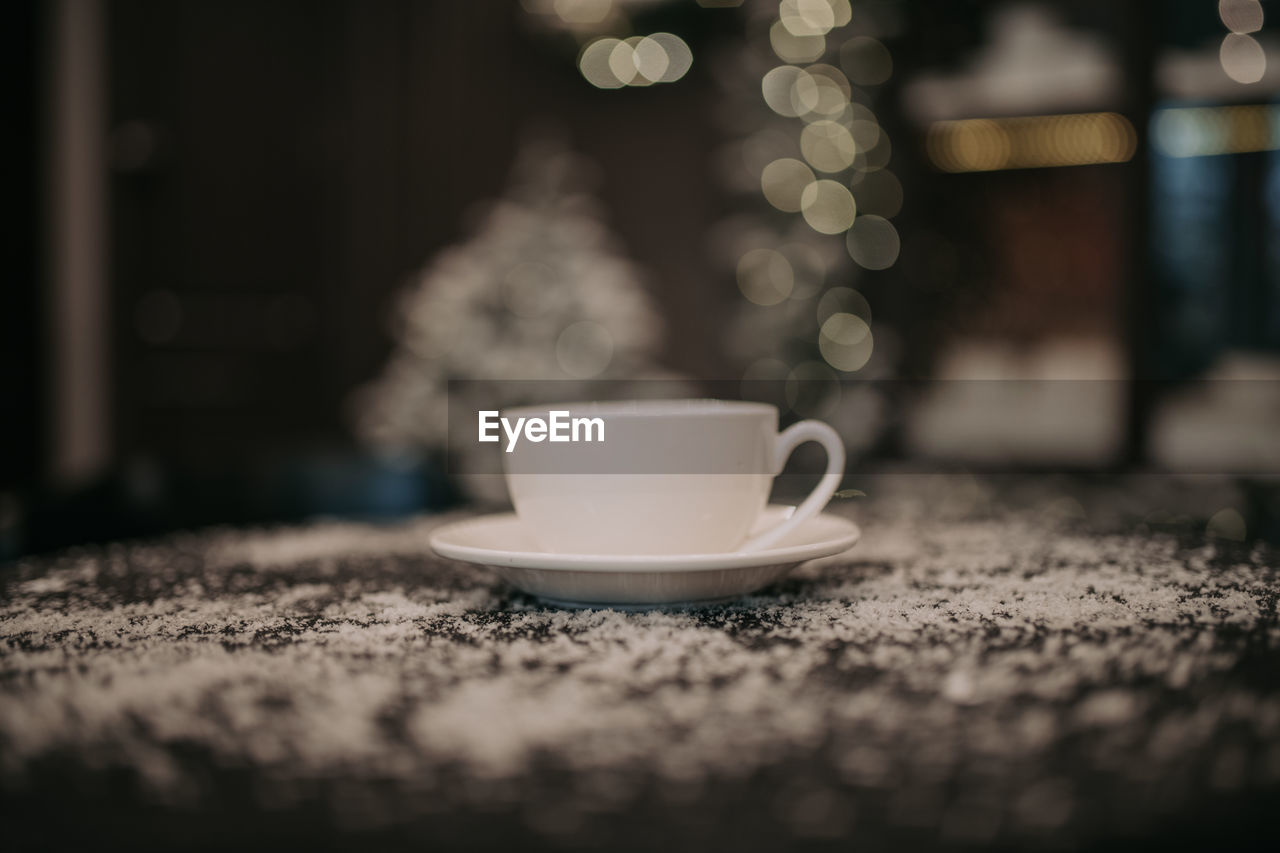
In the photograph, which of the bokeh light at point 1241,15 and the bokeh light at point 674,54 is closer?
the bokeh light at point 1241,15

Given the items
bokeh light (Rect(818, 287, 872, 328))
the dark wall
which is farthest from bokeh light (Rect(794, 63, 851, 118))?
the dark wall

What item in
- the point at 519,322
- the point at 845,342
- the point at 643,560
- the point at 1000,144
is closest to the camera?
the point at 643,560

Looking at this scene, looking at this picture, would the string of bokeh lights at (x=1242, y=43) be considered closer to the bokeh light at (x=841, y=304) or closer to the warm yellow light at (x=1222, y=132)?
the warm yellow light at (x=1222, y=132)

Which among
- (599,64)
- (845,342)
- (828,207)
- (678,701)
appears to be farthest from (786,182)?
(678,701)

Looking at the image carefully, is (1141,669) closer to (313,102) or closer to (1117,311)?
(1117,311)

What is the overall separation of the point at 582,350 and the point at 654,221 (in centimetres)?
136

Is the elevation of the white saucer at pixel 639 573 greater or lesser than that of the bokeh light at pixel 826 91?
lesser

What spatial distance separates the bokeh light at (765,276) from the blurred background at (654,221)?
16 mm

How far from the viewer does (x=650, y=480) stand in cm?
55

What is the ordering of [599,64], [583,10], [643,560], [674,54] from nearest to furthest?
[643,560], [583,10], [674,54], [599,64]

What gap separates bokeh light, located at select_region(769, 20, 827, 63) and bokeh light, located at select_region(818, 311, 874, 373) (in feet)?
2.99

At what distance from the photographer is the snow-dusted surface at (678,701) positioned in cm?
28

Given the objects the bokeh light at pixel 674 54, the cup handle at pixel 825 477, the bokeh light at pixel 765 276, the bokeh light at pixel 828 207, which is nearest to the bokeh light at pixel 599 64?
the bokeh light at pixel 674 54

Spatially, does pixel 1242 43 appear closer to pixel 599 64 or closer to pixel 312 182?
pixel 599 64
